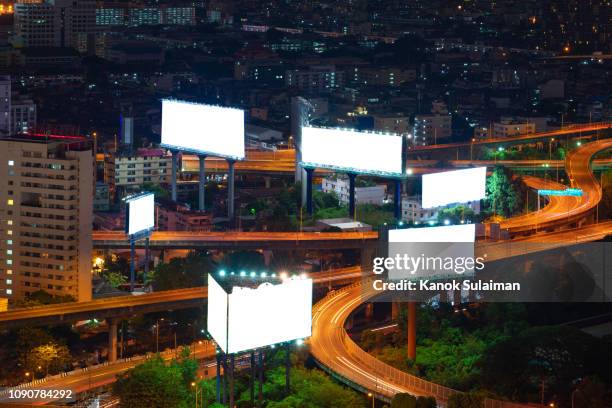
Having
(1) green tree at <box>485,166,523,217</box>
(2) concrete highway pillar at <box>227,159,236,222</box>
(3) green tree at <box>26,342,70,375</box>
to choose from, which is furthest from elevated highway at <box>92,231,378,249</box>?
(3) green tree at <box>26,342,70,375</box>

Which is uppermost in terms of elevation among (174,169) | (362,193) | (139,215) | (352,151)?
(352,151)

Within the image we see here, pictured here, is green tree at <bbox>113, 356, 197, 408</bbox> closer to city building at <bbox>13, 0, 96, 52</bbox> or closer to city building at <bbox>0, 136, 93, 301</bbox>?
city building at <bbox>0, 136, 93, 301</bbox>

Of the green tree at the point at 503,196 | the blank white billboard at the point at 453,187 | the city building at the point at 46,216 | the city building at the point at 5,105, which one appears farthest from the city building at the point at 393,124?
the city building at the point at 46,216

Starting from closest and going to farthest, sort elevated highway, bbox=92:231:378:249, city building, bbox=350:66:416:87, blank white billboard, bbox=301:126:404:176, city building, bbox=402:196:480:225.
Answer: elevated highway, bbox=92:231:378:249 → blank white billboard, bbox=301:126:404:176 → city building, bbox=402:196:480:225 → city building, bbox=350:66:416:87

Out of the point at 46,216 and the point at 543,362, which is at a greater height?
the point at 46,216

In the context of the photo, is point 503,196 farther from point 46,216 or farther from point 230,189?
point 46,216

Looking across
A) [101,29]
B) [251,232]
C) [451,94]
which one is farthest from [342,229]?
[101,29]

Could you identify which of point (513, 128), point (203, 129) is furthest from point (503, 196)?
point (513, 128)

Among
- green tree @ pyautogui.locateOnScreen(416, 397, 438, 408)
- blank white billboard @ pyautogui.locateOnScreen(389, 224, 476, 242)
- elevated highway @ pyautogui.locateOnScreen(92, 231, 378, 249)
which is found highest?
blank white billboard @ pyautogui.locateOnScreen(389, 224, 476, 242)
